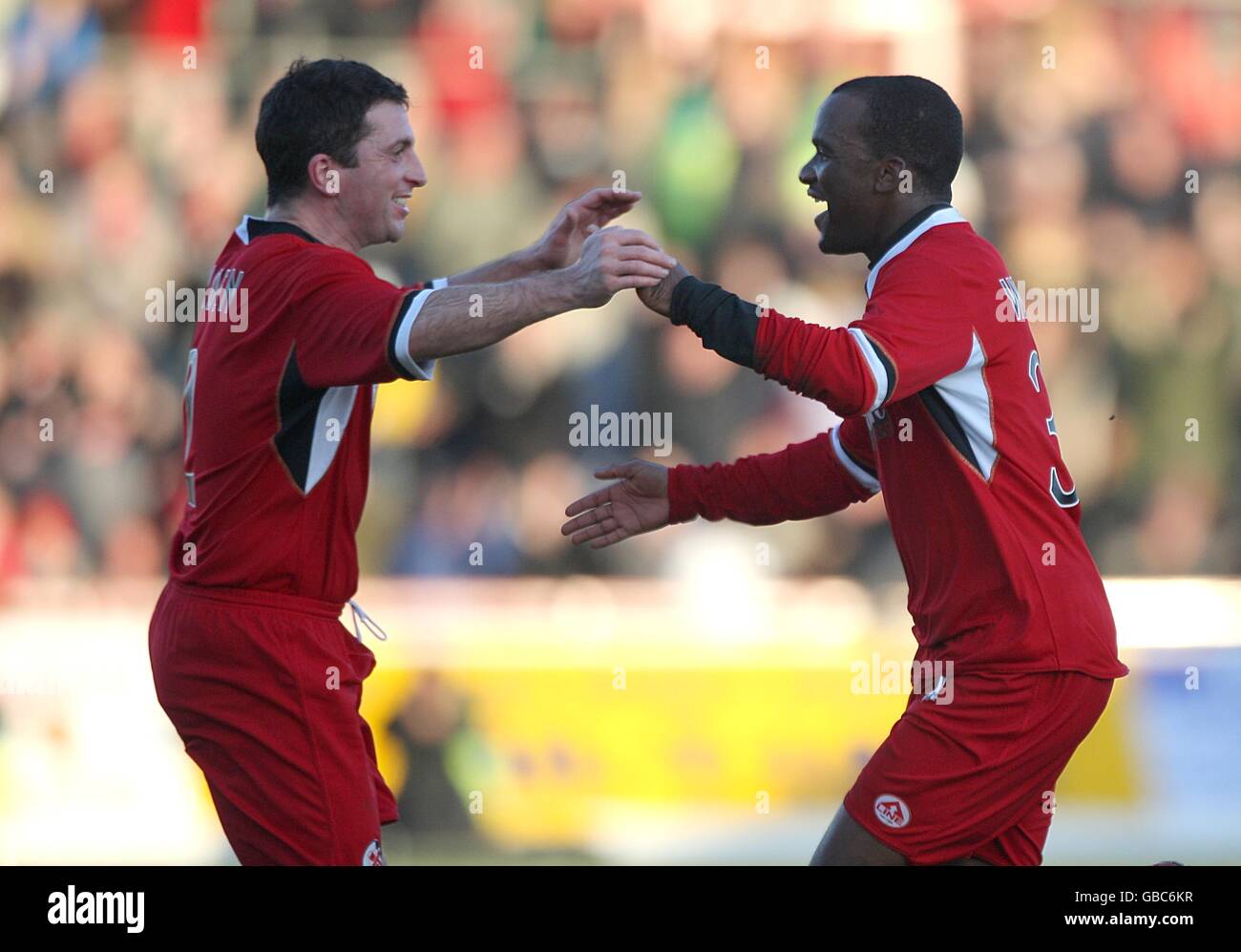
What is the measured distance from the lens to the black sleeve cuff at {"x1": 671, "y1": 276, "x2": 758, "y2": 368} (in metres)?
3.32

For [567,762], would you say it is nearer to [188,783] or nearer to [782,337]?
[188,783]

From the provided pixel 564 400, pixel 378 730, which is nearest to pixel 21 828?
pixel 378 730

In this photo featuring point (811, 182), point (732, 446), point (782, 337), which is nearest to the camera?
point (782, 337)

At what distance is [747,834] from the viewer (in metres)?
5.38

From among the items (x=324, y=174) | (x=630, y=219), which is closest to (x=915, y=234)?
(x=324, y=174)

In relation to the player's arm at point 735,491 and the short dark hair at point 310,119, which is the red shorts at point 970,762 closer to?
the player's arm at point 735,491

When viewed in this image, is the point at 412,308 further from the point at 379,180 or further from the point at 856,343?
the point at 856,343

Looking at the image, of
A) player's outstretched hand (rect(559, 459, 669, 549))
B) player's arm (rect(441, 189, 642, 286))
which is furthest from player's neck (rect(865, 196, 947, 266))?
player's outstretched hand (rect(559, 459, 669, 549))

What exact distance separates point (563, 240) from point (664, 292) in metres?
0.51

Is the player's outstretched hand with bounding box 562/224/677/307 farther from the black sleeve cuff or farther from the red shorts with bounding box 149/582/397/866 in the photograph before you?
the red shorts with bounding box 149/582/397/866

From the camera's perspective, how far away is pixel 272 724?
3297 mm

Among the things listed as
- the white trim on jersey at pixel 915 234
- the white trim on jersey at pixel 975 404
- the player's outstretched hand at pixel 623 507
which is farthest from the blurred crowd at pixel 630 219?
the white trim on jersey at pixel 975 404

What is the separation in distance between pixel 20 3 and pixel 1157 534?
13.7 ft

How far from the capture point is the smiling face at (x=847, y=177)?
3576mm
